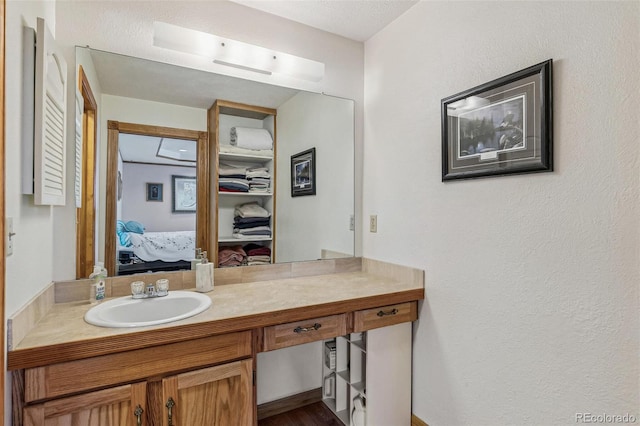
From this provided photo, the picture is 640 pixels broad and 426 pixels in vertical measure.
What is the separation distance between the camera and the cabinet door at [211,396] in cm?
120

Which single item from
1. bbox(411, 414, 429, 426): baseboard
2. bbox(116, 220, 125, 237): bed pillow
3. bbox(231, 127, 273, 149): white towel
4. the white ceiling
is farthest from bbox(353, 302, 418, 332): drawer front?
the white ceiling

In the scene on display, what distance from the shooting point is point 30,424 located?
1.00 meters

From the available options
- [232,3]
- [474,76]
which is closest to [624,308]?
[474,76]

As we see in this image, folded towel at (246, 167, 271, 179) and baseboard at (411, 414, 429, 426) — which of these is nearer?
baseboard at (411, 414, 429, 426)

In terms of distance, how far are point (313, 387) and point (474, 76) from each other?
2.02 m

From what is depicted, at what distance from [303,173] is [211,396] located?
1298mm

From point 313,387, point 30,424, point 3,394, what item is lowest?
point 313,387

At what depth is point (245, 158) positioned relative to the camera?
1937 mm

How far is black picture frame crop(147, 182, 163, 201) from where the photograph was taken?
5.50 feet

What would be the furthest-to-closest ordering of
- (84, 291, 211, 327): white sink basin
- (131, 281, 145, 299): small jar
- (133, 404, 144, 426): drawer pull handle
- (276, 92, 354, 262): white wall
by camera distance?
(276, 92, 354, 262): white wall < (131, 281, 145, 299): small jar < (84, 291, 211, 327): white sink basin < (133, 404, 144, 426): drawer pull handle

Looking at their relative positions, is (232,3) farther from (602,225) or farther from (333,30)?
(602,225)

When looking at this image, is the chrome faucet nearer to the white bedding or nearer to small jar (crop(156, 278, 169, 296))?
small jar (crop(156, 278, 169, 296))

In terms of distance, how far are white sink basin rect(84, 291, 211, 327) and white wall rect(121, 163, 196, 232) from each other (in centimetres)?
37

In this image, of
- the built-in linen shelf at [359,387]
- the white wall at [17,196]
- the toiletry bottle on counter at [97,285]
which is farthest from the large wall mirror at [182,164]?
the built-in linen shelf at [359,387]
